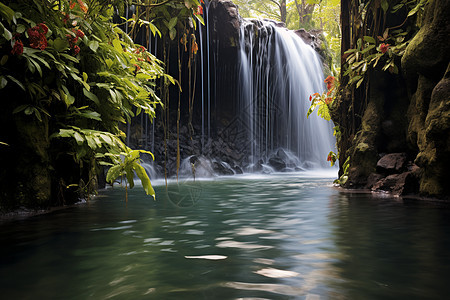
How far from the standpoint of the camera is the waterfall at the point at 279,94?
1541 cm

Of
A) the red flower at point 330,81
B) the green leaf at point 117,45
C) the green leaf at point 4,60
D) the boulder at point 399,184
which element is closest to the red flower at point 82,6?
the green leaf at point 117,45

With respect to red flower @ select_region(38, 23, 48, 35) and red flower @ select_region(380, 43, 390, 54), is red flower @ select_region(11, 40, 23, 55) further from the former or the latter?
red flower @ select_region(380, 43, 390, 54)

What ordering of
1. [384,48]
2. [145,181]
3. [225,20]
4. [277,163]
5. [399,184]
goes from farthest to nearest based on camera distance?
[277,163] → [225,20] → [384,48] → [399,184] → [145,181]

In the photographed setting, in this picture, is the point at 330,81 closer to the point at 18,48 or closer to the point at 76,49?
the point at 76,49

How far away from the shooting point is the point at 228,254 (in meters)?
2.51

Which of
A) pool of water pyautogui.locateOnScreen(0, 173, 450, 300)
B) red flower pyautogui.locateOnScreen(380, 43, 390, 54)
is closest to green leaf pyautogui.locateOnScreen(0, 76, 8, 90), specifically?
pool of water pyautogui.locateOnScreen(0, 173, 450, 300)

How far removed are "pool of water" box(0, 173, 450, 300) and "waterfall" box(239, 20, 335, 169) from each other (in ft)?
39.1

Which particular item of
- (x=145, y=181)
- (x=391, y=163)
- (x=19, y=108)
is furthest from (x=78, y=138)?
(x=391, y=163)

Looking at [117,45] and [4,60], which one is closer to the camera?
[4,60]

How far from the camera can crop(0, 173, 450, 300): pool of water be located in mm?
1863

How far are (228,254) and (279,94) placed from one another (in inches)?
591

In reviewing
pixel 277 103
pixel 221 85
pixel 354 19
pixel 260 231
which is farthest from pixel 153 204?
pixel 277 103

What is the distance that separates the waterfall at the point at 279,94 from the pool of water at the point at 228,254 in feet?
39.1

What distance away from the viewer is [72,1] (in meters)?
3.89
